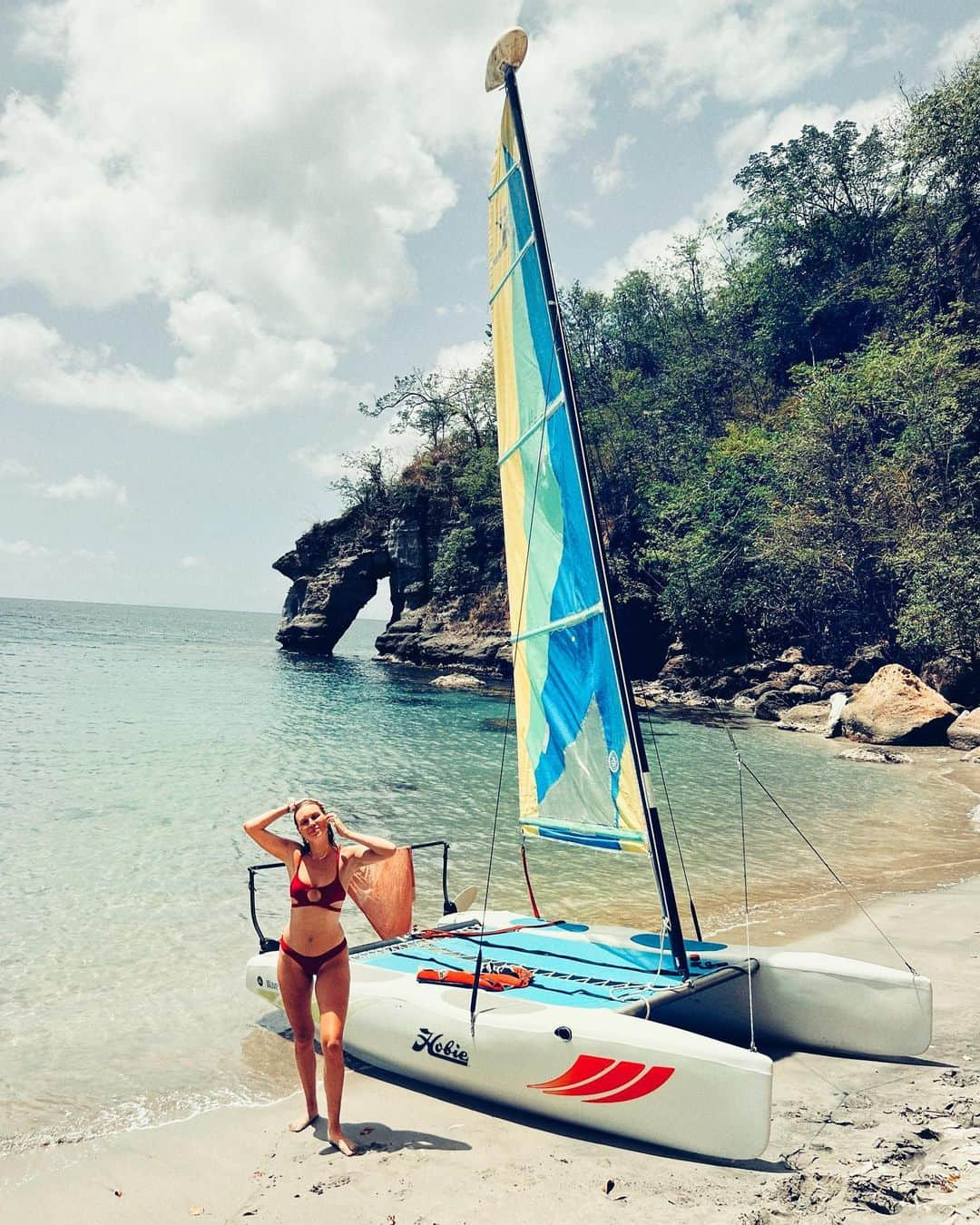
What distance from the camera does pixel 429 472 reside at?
169 ft

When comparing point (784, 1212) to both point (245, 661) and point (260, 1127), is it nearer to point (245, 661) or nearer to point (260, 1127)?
point (260, 1127)

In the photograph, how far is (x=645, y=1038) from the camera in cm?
456

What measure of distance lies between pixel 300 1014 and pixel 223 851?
7.73 metres

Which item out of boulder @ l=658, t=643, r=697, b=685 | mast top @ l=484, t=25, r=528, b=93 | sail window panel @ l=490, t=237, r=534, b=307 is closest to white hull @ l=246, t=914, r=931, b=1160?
sail window panel @ l=490, t=237, r=534, b=307

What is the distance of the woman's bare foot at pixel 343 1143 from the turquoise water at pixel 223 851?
3.94 feet

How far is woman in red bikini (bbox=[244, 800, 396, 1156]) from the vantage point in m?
4.47

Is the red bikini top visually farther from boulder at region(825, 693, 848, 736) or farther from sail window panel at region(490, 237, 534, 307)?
boulder at region(825, 693, 848, 736)

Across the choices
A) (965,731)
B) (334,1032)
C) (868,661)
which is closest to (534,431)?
(334,1032)

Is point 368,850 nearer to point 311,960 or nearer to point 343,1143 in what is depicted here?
point 311,960

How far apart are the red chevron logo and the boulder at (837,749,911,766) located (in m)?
17.6

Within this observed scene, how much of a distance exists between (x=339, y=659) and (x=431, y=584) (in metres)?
12.2

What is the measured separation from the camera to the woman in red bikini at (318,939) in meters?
4.47

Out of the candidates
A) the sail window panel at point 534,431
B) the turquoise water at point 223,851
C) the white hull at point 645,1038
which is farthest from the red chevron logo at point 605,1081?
the sail window panel at point 534,431

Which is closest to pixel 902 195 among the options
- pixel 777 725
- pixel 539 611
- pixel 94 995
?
pixel 777 725
